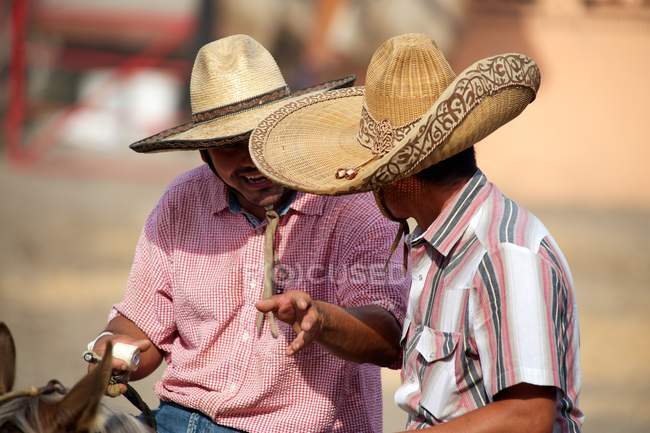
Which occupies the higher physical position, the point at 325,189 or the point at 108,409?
the point at 325,189

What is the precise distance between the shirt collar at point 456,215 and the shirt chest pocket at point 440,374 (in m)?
0.20

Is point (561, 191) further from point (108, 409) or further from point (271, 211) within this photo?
point (108, 409)

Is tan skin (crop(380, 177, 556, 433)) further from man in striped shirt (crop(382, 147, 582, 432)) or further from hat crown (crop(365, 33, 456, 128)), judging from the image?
hat crown (crop(365, 33, 456, 128))

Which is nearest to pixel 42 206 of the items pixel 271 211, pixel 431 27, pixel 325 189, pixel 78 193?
pixel 78 193

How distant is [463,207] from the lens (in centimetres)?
232

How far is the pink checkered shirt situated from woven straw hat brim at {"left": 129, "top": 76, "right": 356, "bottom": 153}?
0.19 metres

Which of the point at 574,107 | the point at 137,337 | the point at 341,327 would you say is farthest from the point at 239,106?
the point at 574,107

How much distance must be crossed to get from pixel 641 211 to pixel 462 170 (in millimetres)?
10326

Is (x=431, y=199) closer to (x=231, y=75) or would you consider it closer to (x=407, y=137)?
(x=407, y=137)

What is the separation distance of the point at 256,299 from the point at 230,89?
0.66 meters

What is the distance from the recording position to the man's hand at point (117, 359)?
8.74 ft

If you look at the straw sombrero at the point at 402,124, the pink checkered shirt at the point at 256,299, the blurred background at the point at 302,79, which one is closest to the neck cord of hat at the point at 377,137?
the straw sombrero at the point at 402,124

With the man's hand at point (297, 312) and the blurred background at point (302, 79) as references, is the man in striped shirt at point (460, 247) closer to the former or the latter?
the man's hand at point (297, 312)

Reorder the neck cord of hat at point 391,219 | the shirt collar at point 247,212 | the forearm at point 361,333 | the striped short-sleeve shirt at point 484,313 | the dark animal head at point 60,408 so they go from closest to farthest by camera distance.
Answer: the dark animal head at point 60,408, the striped short-sleeve shirt at point 484,313, the neck cord of hat at point 391,219, the forearm at point 361,333, the shirt collar at point 247,212
